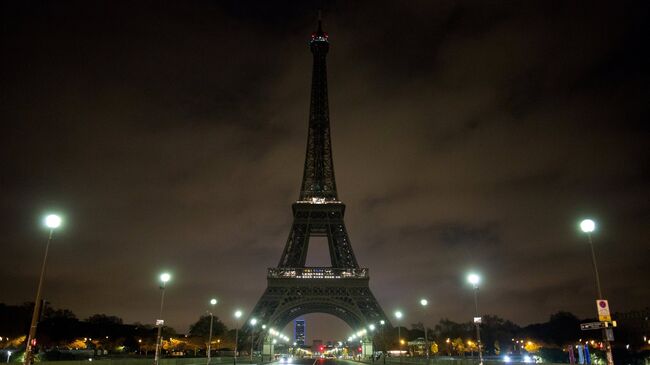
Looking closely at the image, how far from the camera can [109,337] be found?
112875 millimetres

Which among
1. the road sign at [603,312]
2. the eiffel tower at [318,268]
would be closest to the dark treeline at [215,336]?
the eiffel tower at [318,268]

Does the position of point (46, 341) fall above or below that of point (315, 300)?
below

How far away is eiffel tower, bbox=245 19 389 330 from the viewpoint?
87875 mm

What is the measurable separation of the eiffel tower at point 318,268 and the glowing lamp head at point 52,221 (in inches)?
2626

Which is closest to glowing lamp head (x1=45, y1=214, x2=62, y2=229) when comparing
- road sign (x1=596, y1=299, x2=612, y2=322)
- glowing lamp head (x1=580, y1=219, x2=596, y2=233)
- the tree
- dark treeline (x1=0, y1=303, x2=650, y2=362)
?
glowing lamp head (x1=580, y1=219, x2=596, y2=233)

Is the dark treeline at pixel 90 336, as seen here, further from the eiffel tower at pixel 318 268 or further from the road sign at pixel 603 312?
the road sign at pixel 603 312

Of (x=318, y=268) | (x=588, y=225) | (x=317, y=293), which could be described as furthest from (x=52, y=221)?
(x=318, y=268)

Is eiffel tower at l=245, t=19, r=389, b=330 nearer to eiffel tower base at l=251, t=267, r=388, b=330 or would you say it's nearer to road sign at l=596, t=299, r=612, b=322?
eiffel tower base at l=251, t=267, r=388, b=330

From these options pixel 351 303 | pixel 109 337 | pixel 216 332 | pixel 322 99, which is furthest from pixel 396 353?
pixel 109 337

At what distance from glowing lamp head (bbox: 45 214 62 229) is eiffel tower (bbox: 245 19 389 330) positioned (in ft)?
219

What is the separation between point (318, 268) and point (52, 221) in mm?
71858

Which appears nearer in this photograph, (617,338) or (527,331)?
(617,338)

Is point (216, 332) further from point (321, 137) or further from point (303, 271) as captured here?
point (321, 137)

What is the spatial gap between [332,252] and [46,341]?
56.3 meters
